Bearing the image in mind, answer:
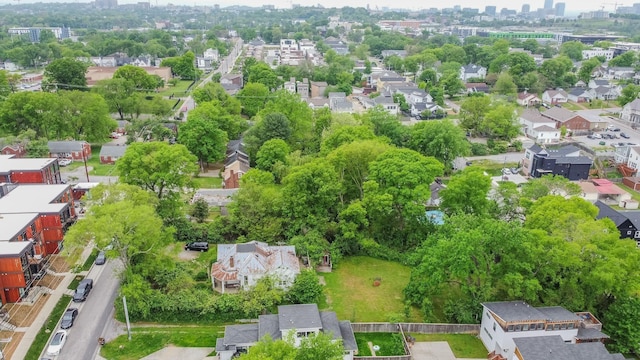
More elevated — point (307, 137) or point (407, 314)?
point (307, 137)

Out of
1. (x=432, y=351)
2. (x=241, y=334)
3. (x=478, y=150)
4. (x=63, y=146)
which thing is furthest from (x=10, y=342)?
(x=478, y=150)

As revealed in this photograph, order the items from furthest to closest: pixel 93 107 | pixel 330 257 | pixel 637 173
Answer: pixel 93 107 → pixel 637 173 → pixel 330 257

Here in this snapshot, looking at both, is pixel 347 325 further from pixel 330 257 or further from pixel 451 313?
pixel 330 257

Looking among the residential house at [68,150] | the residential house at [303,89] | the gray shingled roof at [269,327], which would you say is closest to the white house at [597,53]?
the residential house at [303,89]

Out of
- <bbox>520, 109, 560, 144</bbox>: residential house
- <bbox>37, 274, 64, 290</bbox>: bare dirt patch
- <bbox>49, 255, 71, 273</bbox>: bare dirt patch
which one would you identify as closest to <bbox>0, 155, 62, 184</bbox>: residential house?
<bbox>49, 255, 71, 273</bbox>: bare dirt patch

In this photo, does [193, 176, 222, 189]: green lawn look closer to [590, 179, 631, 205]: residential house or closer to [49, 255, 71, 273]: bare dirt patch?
[49, 255, 71, 273]: bare dirt patch

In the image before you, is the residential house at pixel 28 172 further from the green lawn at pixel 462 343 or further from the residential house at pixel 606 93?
the residential house at pixel 606 93

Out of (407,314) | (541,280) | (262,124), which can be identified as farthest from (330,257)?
(262,124)
